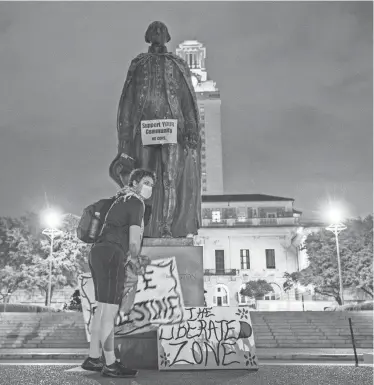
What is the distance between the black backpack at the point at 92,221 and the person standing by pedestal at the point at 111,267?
87 mm

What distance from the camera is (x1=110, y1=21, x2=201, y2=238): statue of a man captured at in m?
6.15

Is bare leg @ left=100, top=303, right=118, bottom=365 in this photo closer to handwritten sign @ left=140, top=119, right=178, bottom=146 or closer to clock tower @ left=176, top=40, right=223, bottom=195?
handwritten sign @ left=140, top=119, right=178, bottom=146

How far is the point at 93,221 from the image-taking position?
3873 mm

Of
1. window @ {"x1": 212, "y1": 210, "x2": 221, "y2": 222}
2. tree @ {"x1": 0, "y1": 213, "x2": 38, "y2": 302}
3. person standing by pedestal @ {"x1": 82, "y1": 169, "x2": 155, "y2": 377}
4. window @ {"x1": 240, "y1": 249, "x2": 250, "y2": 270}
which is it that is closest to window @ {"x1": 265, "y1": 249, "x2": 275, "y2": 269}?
window @ {"x1": 240, "y1": 249, "x2": 250, "y2": 270}

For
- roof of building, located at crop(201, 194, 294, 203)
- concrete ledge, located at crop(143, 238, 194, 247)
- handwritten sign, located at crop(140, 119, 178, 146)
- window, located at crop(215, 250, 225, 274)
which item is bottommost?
concrete ledge, located at crop(143, 238, 194, 247)

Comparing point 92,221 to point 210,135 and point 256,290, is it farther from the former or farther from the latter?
point 210,135

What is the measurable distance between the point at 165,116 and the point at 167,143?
387 mm

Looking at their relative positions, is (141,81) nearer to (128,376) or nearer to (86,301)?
(86,301)

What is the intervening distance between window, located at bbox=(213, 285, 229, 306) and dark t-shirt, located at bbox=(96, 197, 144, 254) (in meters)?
53.5

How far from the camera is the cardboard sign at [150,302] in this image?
4.05 metres

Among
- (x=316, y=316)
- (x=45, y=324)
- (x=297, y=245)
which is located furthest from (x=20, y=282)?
(x=297, y=245)

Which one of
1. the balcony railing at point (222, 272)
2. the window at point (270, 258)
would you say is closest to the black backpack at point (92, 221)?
the balcony railing at point (222, 272)

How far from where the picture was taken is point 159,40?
21.5 feet

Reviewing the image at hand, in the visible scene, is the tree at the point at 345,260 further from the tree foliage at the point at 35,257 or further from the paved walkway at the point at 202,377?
the paved walkway at the point at 202,377
